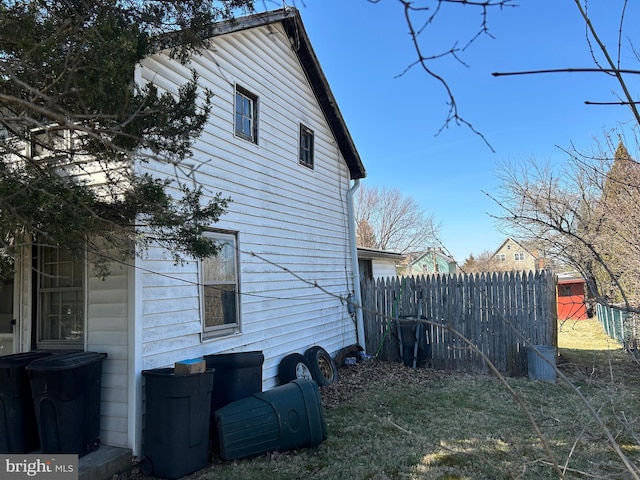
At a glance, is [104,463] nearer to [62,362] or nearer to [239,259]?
[62,362]

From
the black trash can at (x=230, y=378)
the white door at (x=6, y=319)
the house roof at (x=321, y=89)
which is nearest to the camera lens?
the black trash can at (x=230, y=378)

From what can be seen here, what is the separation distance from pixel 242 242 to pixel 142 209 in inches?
105

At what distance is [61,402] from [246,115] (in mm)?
4803

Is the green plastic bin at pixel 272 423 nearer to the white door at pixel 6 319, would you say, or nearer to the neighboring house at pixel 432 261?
the neighboring house at pixel 432 261

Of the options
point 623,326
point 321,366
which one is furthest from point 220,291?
point 623,326

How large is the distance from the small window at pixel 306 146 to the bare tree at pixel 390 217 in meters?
24.2

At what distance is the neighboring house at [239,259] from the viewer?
4.50 metres

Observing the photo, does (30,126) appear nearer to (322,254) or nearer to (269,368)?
(269,368)

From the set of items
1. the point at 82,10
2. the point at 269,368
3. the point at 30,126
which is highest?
the point at 82,10

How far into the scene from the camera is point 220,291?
592 cm

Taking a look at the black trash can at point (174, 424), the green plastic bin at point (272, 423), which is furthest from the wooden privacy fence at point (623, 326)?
the black trash can at point (174, 424)

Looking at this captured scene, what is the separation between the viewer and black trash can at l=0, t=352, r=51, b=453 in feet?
13.3

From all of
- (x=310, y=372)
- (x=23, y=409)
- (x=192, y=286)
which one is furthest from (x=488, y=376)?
(x=23, y=409)

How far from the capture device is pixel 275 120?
7.72 m
